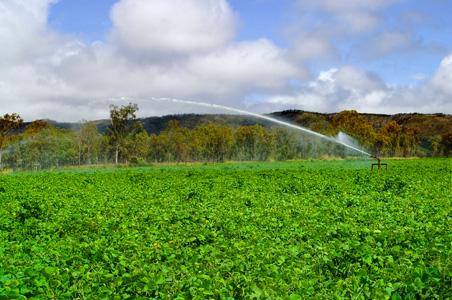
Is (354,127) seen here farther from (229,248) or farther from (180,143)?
(229,248)

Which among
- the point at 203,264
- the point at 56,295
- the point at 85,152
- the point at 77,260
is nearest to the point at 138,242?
the point at 77,260

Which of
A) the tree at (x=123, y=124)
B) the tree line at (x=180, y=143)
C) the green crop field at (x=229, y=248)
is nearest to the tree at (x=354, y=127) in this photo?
the tree line at (x=180, y=143)

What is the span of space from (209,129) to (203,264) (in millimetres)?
157055

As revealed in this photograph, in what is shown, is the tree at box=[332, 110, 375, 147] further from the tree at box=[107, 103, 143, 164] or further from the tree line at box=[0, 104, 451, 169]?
the tree at box=[107, 103, 143, 164]

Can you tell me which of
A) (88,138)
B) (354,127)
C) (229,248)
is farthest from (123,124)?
(229,248)

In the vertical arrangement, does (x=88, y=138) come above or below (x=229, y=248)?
above

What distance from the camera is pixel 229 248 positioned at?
11.3 meters

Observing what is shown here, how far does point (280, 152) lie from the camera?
17275 cm

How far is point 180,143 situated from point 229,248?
15120 centimetres

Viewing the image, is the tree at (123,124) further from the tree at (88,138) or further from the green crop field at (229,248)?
the green crop field at (229,248)

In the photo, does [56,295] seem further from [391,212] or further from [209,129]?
[209,129]

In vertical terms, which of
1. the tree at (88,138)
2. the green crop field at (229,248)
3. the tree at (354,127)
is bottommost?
the green crop field at (229,248)

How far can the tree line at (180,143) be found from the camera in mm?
132625

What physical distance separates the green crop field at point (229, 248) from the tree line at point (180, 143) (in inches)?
4164
